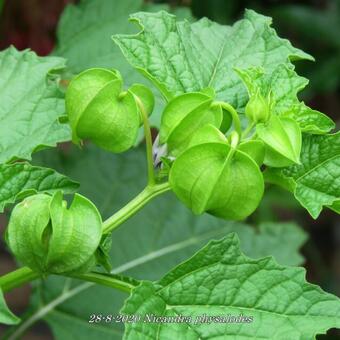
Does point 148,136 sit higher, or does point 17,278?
point 148,136

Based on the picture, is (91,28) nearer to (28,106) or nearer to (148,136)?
(28,106)

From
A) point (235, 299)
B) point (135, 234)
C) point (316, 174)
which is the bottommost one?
point (135, 234)

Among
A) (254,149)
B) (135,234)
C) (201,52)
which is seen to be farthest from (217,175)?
(135,234)

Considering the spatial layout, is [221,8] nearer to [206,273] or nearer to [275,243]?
[275,243]

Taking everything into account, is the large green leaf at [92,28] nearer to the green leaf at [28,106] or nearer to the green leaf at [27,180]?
the green leaf at [28,106]

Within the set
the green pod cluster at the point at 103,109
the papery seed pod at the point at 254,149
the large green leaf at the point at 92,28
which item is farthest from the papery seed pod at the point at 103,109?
the large green leaf at the point at 92,28

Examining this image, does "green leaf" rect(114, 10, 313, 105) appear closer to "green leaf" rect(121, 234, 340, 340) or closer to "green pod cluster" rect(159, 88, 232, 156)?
"green pod cluster" rect(159, 88, 232, 156)

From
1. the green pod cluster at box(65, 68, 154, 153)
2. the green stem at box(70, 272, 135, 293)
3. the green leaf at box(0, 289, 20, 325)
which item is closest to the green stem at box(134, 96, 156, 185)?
the green pod cluster at box(65, 68, 154, 153)
